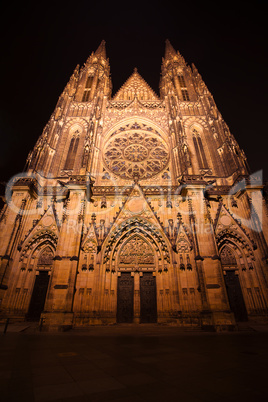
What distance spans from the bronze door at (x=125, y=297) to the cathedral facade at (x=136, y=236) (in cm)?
5

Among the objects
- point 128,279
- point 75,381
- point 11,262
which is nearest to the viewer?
point 75,381

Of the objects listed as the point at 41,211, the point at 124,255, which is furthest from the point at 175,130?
the point at 41,211

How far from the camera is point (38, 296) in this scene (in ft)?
36.6

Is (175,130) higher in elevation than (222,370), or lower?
higher

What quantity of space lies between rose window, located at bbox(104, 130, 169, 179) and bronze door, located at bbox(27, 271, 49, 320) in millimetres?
8903

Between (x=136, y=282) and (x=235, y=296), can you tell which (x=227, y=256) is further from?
(x=136, y=282)

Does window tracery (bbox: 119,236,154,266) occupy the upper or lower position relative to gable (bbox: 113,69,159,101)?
lower

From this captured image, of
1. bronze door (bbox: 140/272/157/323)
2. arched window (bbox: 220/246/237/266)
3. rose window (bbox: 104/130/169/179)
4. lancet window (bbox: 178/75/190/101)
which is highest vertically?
lancet window (bbox: 178/75/190/101)

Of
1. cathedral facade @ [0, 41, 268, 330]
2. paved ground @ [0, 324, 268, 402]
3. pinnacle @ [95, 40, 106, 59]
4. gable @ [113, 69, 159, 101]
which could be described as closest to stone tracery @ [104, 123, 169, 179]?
cathedral facade @ [0, 41, 268, 330]

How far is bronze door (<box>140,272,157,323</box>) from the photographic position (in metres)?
10.6

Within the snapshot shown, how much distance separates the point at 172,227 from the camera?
472 inches

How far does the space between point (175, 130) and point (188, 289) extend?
12.8 meters

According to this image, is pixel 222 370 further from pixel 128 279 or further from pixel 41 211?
pixel 41 211

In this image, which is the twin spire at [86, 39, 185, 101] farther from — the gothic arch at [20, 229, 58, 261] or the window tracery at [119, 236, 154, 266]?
the gothic arch at [20, 229, 58, 261]
